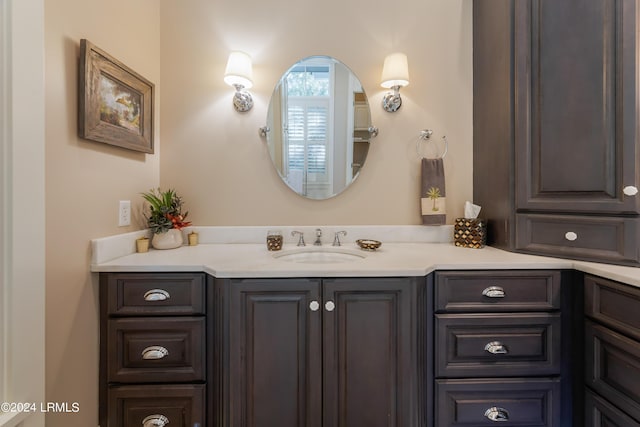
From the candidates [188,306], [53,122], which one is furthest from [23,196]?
[188,306]

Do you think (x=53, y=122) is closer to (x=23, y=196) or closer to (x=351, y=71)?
(x=23, y=196)

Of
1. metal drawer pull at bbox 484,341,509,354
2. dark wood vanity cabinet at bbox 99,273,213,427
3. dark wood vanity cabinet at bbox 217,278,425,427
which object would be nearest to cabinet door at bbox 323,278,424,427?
dark wood vanity cabinet at bbox 217,278,425,427

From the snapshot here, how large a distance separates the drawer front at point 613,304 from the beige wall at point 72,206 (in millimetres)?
1945

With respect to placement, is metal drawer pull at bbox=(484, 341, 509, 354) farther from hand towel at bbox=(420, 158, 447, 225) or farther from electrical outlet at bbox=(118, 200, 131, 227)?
electrical outlet at bbox=(118, 200, 131, 227)

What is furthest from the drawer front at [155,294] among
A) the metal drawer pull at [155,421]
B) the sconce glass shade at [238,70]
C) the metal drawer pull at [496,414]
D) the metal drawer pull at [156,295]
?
the metal drawer pull at [496,414]

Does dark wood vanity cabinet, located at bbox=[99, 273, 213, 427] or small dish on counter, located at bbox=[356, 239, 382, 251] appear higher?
small dish on counter, located at bbox=[356, 239, 382, 251]

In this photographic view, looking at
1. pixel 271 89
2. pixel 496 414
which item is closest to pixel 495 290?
pixel 496 414

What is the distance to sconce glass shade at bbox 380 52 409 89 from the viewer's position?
5.17 feet

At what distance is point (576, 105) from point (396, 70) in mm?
834

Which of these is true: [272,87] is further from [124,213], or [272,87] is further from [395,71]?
[124,213]

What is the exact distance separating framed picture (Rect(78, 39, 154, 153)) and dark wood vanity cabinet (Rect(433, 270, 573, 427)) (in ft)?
5.02

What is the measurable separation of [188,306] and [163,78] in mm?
1334

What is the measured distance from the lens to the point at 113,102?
1.23 meters

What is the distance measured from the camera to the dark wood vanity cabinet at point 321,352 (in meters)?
1.07
